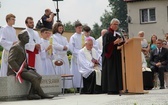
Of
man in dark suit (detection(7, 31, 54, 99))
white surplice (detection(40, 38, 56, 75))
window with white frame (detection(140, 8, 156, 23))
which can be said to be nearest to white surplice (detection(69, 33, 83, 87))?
white surplice (detection(40, 38, 56, 75))

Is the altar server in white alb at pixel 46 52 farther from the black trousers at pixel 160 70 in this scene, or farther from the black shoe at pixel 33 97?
the black trousers at pixel 160 70

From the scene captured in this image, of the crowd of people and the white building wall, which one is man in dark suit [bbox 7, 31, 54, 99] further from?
the white building wall

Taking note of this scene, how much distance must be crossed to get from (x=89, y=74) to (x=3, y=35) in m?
3.01

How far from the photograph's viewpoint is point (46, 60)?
18.2 metres

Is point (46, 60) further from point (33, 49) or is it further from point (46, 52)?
point (33, 49)

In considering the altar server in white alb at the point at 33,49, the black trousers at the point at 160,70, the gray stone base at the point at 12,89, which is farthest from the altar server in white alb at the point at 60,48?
the black trousers at the point at 160,70

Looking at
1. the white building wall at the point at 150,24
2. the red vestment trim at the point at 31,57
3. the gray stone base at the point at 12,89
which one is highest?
the white building wall at the point at 150,24

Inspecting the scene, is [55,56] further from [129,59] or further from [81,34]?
[129,59]

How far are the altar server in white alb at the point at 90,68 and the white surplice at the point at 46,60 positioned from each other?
911 mm

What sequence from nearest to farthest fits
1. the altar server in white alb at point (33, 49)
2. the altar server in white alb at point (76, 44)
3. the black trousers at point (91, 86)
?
the altar server in white alb at point (33, 49)
the black trousers at point (91, 86)
the altar server in white alb at point (76, 44)

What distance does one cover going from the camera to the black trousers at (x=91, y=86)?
58.4ft

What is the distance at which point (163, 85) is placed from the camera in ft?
65.6

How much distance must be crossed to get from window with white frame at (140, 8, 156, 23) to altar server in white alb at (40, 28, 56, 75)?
1327 inches

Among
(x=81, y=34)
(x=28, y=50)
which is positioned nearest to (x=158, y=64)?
(x=81, y=34)
